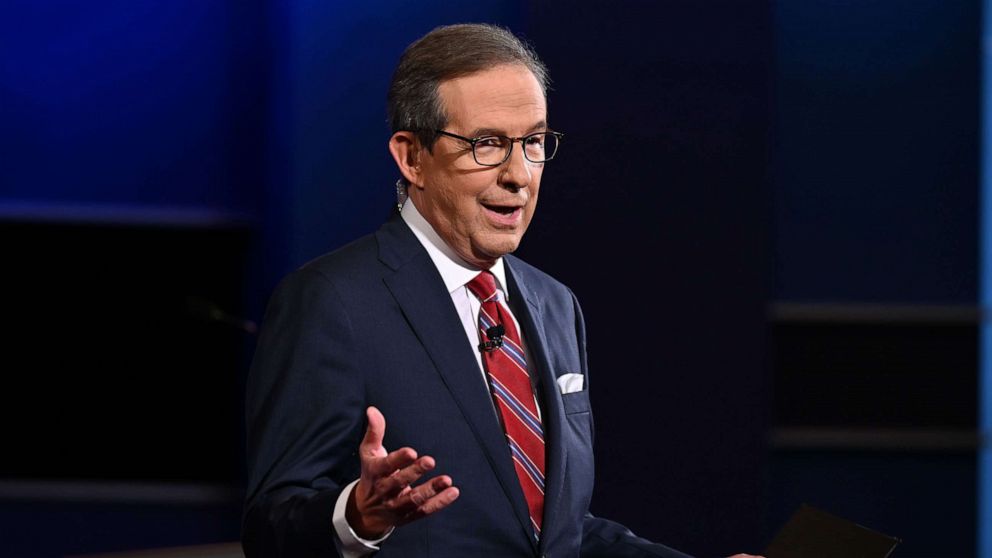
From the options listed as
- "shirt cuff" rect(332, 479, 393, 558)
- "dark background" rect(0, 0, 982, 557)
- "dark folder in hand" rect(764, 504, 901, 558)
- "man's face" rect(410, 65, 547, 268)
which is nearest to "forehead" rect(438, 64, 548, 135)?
"man's face" rect(410, 65, 547, 268)

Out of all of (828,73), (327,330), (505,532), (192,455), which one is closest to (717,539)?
(505,532)

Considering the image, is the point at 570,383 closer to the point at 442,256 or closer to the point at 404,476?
the point at 442,256

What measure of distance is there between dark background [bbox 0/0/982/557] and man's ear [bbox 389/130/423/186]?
3.75 ft

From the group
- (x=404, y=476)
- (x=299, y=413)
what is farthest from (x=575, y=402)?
(x=404, y=476)

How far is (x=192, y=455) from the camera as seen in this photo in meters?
4.21

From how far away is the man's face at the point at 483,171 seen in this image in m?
1.69

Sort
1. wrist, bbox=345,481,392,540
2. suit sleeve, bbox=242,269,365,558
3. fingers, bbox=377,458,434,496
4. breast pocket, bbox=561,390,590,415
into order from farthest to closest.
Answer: breast pocket, bbox=561,390,590,415
suit sleeve, bbox=242,269,365,558
wrist, bbox=345,481,392,540
fingers, bbox=377,458,434,496

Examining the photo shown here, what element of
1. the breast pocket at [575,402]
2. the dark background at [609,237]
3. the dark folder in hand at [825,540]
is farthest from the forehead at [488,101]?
the dark background at [609,237]

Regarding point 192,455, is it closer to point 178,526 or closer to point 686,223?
point 178,526

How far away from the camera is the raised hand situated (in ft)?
4.37

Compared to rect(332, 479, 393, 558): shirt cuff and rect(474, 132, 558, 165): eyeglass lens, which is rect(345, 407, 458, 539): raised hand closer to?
rect(332, 479, 393, 558): shirt cuff

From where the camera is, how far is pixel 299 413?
158cm

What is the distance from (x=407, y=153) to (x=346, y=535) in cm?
54

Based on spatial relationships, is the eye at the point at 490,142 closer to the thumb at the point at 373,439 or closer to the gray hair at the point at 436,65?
the gray hair at the point at 436,65
